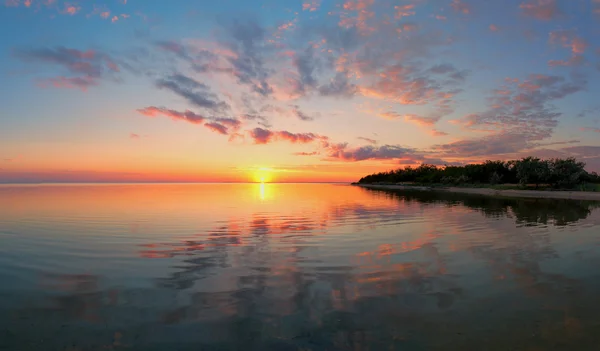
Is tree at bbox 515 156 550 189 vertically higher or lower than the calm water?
higher

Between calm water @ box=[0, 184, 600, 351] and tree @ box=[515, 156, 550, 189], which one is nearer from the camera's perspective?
calm water @ box=[0, 184, 600, 351]

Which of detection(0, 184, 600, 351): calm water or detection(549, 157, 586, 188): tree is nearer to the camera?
detection(0, 184, 600, 351): calm water

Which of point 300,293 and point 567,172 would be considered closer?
point 300,293

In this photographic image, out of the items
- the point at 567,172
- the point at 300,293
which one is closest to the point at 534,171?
the point at 567,172

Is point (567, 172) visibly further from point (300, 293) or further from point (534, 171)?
point (300, 293)

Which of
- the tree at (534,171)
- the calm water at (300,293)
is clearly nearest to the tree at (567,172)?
the tree at (534,171)

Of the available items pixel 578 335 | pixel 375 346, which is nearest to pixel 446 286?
pixel 578 335

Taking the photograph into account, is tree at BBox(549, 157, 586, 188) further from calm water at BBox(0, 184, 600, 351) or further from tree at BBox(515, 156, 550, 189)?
calm water at BBox(0, 184, 600, 351)

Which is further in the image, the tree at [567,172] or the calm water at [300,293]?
the tree at [567,172]

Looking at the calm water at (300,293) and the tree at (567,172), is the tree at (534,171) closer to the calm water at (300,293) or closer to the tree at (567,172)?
the tree at (567,172)

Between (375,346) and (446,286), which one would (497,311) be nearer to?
(446,286)

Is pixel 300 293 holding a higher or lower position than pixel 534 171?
lower

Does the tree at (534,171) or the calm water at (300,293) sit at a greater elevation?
A: the tree at (534,171)

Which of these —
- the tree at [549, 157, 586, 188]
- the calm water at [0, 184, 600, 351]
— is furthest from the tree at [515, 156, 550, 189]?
the calm water at [0, 184, 600, 351]
